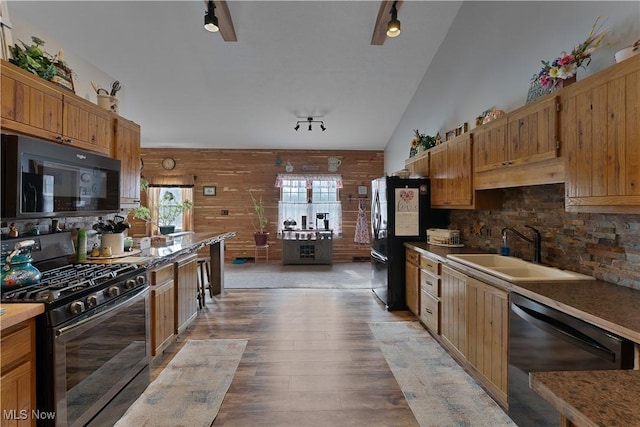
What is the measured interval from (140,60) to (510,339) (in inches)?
205

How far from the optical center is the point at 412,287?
3666 millimetres

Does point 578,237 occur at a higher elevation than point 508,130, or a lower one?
lower

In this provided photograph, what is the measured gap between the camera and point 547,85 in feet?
6.96

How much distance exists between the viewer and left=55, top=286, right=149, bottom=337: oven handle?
1.50 metres

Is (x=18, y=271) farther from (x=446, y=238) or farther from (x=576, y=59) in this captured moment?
(x=446, y=238)

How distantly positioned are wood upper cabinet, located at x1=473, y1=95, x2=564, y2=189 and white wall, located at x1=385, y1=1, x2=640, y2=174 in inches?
15.8

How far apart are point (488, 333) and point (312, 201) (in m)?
5.56

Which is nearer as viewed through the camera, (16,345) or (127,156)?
(16,345)

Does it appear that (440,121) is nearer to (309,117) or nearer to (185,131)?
(309,117)

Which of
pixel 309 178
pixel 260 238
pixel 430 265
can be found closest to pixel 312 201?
pixel 309 178

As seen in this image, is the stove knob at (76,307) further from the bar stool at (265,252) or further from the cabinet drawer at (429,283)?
the bar stool at (265,252)

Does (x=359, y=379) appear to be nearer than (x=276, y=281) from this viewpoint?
Yes

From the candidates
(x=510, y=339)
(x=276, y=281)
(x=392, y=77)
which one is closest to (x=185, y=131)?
(x=276, y=281)

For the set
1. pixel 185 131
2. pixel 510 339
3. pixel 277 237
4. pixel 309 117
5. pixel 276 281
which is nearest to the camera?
pixel 510 339
